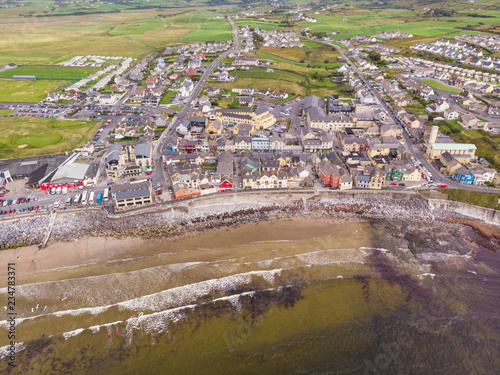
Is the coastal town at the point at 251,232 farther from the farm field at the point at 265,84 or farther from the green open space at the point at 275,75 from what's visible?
the green open space at the point at 275,75

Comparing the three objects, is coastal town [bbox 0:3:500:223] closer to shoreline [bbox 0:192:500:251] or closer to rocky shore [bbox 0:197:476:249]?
shoreline [bbox 0:192:500:251]

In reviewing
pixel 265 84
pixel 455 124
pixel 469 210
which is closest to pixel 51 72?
pixel 265 84

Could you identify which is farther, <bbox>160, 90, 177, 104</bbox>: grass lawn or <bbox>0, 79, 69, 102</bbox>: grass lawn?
<bbox>0, 79, 69, 102</bbox>: grass lawn

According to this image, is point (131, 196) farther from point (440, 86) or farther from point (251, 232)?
point (440, 86)

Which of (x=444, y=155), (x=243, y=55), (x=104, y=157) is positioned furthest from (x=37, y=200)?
(x=243, y=55)

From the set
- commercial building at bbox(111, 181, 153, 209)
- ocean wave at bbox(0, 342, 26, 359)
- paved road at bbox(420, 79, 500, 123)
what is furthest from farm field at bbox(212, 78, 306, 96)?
ocean wave at bbox(0, 342, 26, 359)

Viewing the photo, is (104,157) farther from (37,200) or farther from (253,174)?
(253,174)
